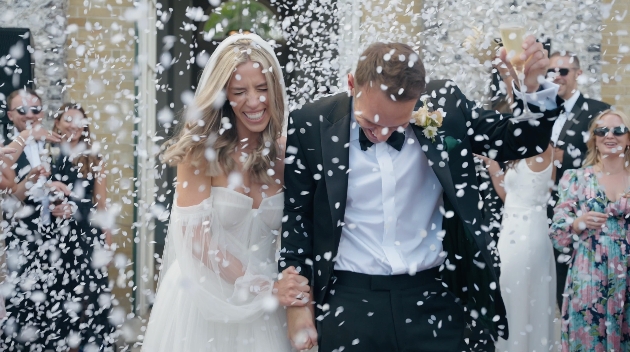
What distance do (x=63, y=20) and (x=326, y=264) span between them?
536 cm

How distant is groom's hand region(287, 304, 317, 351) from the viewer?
10.6ft

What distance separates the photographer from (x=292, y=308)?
3.28m

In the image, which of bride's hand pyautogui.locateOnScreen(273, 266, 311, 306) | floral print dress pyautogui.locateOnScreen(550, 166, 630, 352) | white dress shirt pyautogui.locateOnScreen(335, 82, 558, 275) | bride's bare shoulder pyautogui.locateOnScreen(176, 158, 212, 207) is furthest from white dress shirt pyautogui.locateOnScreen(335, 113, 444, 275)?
floral print dress pyautogui.locateOnScreen(550, 166, 630, 352)

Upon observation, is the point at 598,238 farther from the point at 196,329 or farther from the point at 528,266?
the point at 196,329

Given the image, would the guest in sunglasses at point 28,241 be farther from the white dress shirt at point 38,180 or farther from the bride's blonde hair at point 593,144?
the bride's blonde hair at point 593,144

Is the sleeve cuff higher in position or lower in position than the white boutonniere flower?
higher

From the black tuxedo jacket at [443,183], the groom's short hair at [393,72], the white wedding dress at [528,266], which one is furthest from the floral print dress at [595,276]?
the groom's short hair at [393,72]

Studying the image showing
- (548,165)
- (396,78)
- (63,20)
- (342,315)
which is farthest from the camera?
(63,20)

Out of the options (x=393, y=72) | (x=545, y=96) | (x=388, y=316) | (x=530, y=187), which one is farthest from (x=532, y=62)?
(x=530, y=187)

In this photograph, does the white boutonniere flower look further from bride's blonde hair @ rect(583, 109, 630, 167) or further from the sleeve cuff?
bride's blonde hair @ rect(583, 109, 630, 167)

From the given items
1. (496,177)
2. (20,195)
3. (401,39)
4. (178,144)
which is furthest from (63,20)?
(178,144)

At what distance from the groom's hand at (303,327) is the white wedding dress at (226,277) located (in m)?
0.24

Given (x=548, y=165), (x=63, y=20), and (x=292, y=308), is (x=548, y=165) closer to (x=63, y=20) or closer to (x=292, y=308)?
(x=292, y=308)

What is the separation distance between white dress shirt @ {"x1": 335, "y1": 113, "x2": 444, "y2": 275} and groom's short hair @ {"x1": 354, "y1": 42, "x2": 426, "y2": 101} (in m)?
0.31
